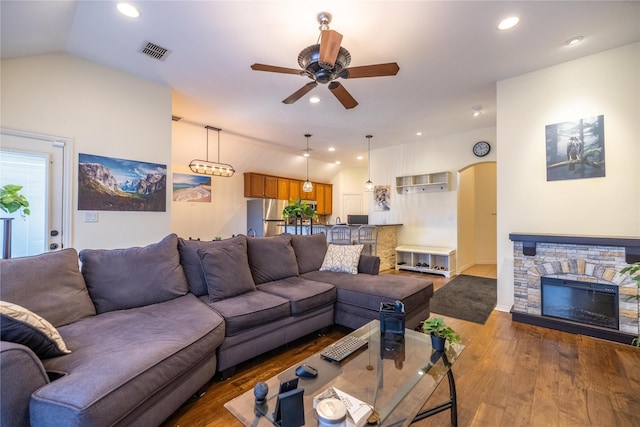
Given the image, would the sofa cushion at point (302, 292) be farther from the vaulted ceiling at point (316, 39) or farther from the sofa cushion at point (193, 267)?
the vaulted ceiling at point (316, 39)

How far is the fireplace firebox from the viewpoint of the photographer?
2.69m

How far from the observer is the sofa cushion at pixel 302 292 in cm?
247

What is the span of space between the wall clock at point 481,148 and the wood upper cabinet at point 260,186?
4.95 m

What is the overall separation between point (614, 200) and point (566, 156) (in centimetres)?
64

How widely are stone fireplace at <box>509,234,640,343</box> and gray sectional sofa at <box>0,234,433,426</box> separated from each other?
4.08 ft

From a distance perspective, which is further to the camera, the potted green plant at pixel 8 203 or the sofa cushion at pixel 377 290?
the sofa cushion at pixel 377 290

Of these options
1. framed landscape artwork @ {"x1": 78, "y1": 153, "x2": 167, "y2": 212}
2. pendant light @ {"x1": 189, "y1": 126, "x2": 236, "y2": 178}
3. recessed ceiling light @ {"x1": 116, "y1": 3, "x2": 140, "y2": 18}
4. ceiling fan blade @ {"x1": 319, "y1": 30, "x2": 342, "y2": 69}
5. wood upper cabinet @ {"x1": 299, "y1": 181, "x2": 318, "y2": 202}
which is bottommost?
framed landscape artwork @ {"x1": 78, "y1": 153, "x2": 167, "y2": 212}

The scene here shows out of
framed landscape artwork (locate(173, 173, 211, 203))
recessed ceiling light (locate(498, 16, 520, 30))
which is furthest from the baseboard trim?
framed landscape artwork (locate(173, 173, 211, 203))

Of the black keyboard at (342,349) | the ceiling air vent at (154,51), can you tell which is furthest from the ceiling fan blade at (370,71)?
the black keyboard at (342,349)

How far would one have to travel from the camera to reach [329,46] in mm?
1918

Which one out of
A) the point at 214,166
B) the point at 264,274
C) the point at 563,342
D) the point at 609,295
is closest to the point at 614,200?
the point at 609,295

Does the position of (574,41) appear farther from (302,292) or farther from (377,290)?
(302,292)

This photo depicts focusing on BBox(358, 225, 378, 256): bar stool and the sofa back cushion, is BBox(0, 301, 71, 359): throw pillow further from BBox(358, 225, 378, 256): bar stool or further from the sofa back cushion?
BBox(358, 225, 378, 256): bar stool

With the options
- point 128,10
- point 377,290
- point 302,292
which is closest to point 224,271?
point 302,292
